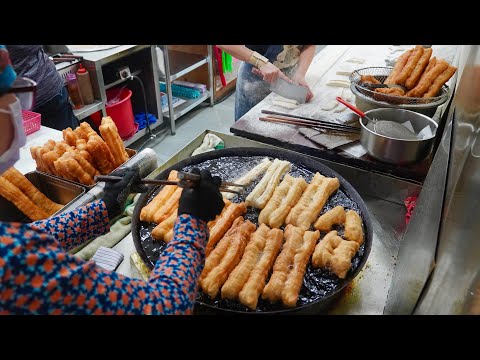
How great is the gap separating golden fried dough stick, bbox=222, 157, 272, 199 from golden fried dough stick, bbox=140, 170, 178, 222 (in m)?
0.45

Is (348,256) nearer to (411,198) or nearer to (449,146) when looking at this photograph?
(449,146)

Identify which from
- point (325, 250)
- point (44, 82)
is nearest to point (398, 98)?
point (325, 250)

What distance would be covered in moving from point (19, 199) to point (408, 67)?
393cm

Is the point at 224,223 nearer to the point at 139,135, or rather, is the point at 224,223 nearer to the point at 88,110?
the point at 88,110

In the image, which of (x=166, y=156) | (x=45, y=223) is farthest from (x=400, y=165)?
(x=166, y=156)

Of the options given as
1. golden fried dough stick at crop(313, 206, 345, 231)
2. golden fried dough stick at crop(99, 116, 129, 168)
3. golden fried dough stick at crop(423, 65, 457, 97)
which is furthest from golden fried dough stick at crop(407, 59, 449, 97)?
golden fried dough stick at crop(99, 116, 129, 168)

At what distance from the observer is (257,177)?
3.17 metres

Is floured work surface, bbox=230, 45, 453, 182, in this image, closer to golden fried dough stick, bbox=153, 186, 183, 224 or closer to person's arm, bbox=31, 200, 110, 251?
golden fried dough stick, bbox=153, 186, 183, 224

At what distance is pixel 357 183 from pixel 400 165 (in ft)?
1.41

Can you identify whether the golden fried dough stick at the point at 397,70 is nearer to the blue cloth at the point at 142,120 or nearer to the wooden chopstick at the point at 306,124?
the wooden chopstick at the point at 306,124

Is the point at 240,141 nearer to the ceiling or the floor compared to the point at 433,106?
nearer to the floor

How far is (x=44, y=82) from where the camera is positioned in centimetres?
447

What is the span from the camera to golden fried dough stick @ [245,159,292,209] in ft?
9.49

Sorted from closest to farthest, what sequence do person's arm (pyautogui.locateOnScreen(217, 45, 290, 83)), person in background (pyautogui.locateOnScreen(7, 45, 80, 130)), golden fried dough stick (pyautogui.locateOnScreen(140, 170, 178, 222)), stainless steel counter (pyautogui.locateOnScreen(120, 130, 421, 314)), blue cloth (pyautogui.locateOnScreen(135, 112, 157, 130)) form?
stainless steel counter (pyautogui.locateOnScreen(120, 130, 421, 314))
golden fried dough stick (pyautogui.locateOnScreen(140, 170, 178, 222))
person in background (pyautogui.locateOnScreen(7, 45, 80, 130))
person's arm (pyautogui.locateOnScreen(217, 45, 290, 83))
blue cloth (pyautogui.locateOnScreen(135, 112, 157, 130))
